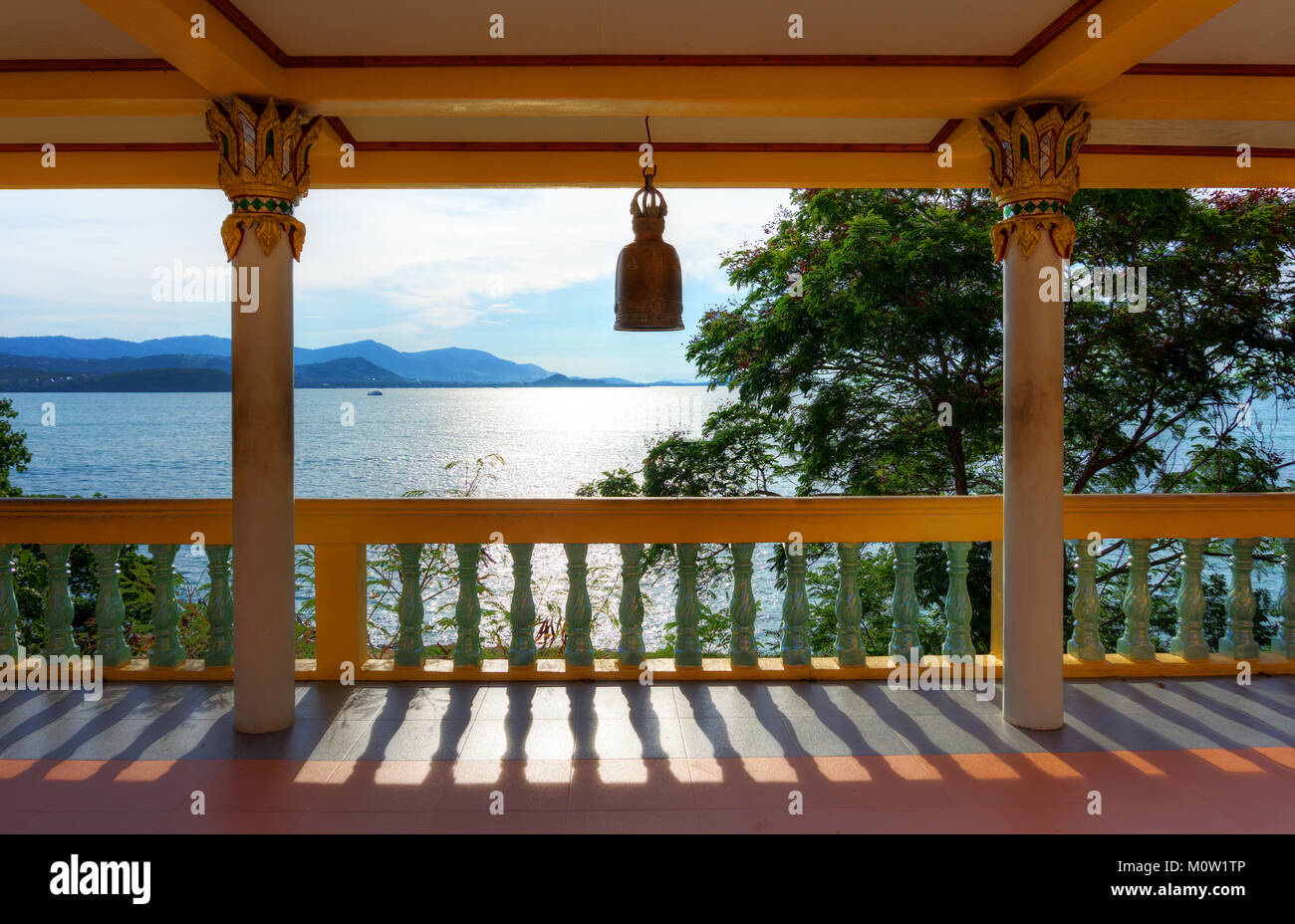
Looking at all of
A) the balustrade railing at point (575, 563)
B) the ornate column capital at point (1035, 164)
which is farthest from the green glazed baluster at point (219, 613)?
the ornate column capital at point (1035, 164)

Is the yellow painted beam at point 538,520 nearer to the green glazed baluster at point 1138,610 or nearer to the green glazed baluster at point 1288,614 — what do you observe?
the green glazed baluster at point 1138,610

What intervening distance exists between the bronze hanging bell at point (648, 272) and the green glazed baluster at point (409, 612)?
76.3 inches

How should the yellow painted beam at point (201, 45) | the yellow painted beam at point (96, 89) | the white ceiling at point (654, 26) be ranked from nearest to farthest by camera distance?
1. the yellow painted beam at point (201, 45)
2. the white ceiling at point (654, 26)
3. the yellow painted beam at point (96, 89)

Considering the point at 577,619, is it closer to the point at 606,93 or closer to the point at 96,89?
the point at 606,93

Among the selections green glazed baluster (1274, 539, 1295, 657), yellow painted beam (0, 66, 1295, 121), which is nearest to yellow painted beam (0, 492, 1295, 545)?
green glazed baluster (1274, 539, 1295, 657)

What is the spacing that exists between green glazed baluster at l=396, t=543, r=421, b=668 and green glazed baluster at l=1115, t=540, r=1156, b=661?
3.84m

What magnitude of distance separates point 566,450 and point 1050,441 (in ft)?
161

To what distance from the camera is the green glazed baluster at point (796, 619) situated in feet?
14.6

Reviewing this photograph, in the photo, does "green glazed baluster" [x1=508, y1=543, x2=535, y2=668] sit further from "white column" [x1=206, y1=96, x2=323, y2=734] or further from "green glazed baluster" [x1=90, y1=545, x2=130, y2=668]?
"green glazed baluster" [x1=90, y1=545, x2=130, y2=668]

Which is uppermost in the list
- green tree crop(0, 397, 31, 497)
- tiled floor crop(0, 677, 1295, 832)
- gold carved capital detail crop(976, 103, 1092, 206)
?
gold carved capital detail crop(976, 103, 1092, 206)

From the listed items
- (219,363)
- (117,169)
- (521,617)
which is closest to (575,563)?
(521,617)

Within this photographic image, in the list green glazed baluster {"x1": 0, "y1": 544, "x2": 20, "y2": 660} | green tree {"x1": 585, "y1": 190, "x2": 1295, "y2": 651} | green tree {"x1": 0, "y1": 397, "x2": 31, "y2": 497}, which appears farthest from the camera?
green tree {"x1": 0, "y1": 397, "x2": 31, "y2": 497}

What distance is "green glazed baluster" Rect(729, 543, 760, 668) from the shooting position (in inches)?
175
